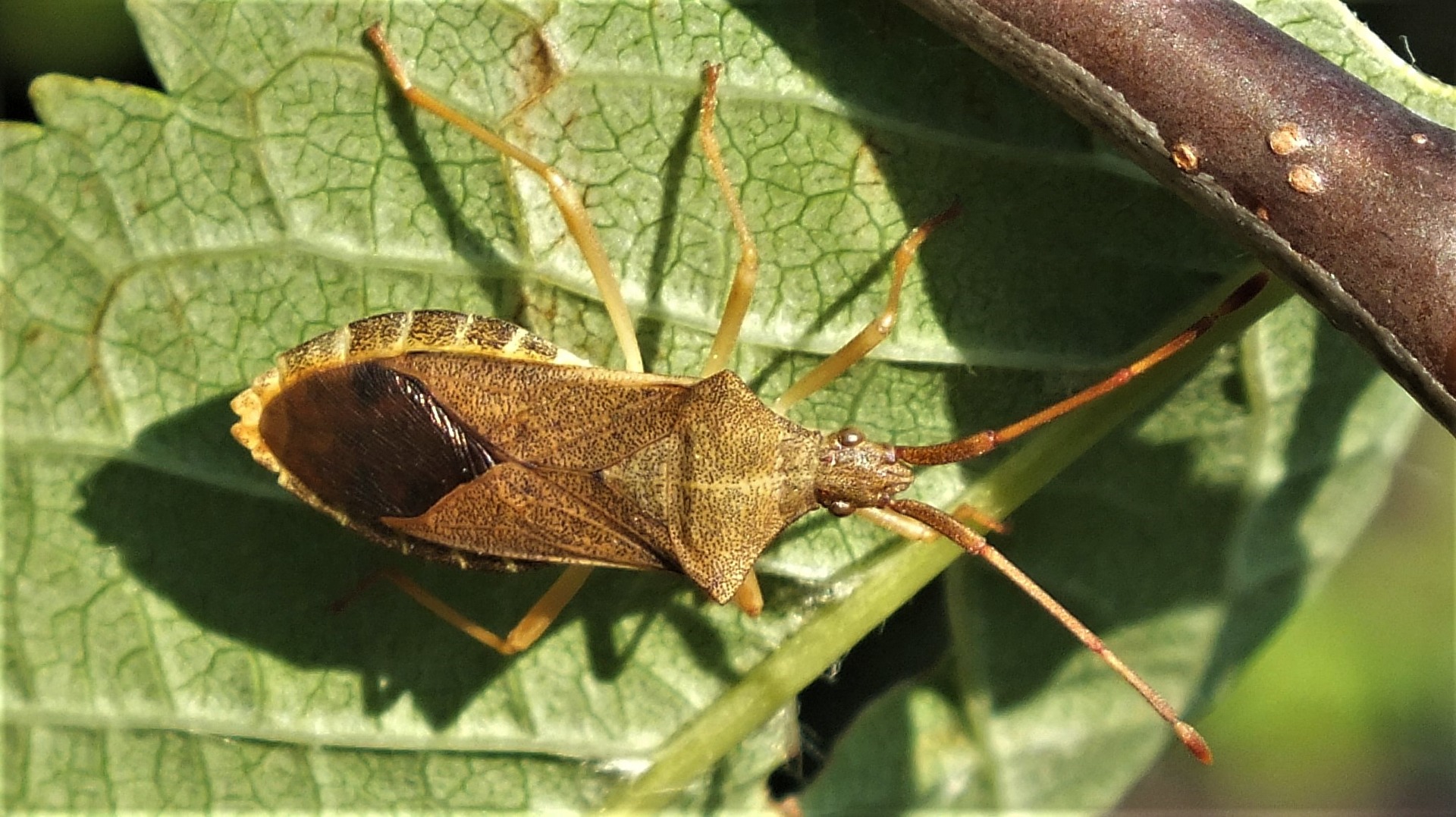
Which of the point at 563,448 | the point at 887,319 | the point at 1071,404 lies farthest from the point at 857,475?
the point at 563,448

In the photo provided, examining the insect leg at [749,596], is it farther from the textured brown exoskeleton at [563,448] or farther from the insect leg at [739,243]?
the insect leg at [739,243]

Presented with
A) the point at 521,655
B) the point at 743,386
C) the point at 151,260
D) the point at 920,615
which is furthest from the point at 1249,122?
the point at 151,260

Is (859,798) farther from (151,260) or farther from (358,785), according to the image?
(151,260)

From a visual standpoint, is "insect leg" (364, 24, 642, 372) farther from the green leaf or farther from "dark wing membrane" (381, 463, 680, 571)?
"dark wing membrane" (381, 463, 680, 571)

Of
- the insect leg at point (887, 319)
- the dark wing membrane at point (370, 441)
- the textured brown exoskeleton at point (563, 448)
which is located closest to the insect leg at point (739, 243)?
the textured brown exoskeleton at point (563, 448)

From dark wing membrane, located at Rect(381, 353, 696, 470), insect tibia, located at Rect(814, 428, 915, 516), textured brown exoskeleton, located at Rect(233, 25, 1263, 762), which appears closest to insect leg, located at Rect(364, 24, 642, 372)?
textured brown exoskeleton, located at Rect(233, 25, 1263, 762)

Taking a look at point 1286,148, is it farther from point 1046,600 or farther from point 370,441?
point 370,441
